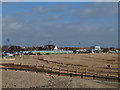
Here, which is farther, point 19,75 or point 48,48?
point 48,48

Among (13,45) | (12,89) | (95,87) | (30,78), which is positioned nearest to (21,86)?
(12,89)

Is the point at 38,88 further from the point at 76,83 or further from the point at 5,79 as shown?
the point at 5,79

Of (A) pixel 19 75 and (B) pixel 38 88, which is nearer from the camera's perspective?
(B) pixel 38 88

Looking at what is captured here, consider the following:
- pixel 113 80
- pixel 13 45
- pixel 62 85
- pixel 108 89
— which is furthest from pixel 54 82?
pixel 13 45

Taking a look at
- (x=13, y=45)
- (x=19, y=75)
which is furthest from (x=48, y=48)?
(x=19, y=75)

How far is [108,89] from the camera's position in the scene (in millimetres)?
17609

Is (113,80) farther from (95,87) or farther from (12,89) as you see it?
(12,89)

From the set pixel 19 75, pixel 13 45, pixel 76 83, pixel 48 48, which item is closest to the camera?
pixel 76 83

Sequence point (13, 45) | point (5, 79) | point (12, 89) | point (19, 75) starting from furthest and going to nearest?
point (13, 45), point (19, 75), point (5, 79), point (12, 89)

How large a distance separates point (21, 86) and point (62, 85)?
10.9ft

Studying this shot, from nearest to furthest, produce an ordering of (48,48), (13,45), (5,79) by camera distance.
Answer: (5,79) < (13,45) < (48,48)

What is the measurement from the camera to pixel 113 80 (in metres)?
22.8

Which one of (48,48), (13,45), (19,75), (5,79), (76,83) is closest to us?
(76,83)

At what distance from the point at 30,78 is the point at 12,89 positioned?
12.9ft
